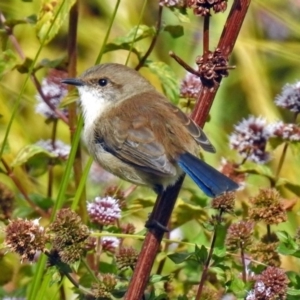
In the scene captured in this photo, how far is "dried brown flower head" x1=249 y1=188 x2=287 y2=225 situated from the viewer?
2473mm

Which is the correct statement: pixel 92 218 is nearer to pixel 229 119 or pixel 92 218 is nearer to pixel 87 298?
pixel 87 298

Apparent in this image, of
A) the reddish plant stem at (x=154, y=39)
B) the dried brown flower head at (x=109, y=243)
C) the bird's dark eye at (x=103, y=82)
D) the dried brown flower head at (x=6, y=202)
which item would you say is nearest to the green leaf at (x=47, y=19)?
the reddish plant stem at (x=154, y=39)

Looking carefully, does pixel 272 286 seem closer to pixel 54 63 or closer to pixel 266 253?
pixel 266 253

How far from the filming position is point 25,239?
6.80 feet

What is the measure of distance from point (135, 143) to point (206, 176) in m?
0.40

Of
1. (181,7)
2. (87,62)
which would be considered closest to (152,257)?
(181,7)

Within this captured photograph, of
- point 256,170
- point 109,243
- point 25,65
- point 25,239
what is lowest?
point 25,239

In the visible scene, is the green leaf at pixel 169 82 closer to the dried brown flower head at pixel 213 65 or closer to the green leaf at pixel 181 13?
the green leaf at pixel 181 13

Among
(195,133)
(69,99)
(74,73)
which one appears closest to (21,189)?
(69,99)

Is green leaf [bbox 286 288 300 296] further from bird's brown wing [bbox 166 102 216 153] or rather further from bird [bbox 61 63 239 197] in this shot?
bird's brown wing [bbox 166 102 216 153]

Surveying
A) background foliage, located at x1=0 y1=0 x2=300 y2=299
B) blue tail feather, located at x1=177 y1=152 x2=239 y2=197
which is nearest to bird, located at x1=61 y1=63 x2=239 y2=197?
blue tail feather, located at x1=177 y1=152 x2=239 y2=197

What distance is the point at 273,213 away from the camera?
2482mm

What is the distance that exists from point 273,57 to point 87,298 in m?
3.29

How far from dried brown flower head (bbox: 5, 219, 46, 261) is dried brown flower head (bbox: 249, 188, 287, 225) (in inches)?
27.8
